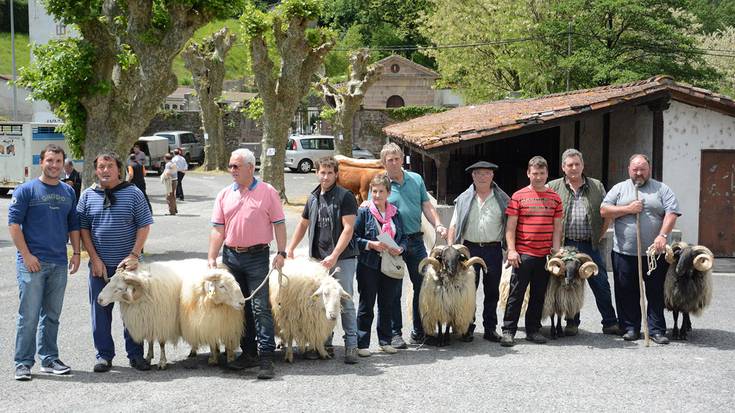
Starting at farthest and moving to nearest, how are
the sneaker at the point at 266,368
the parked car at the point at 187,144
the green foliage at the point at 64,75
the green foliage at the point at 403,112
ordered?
the green foliage at the point at 403,112
the parked car at the point at 187,144
the green foliage at the point at 64,75
the sneaker at the point at 266,368

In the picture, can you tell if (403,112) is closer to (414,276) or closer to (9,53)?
(9,53)

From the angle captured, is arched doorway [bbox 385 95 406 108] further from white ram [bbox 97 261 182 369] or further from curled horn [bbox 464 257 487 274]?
white ram [bbox 97 261 182 369]

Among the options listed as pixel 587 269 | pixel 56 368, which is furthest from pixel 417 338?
pixel 56 368

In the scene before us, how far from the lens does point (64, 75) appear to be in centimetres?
1462

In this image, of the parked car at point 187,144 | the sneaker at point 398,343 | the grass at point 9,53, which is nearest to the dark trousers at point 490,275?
Result: the sneaker at point 398,343

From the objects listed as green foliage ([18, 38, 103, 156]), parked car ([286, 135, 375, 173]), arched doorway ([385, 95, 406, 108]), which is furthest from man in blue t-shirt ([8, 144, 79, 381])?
arched doorway ([385, 95, 406, 108])

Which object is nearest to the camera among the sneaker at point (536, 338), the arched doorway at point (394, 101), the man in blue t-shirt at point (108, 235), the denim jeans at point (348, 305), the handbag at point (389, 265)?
the man in blue t-shirt at point (108, 235)

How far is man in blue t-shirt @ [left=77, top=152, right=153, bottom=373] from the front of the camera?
6.91 m

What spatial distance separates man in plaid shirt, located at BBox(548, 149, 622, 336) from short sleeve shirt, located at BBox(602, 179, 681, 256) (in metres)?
0.20

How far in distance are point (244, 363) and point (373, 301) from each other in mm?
1372

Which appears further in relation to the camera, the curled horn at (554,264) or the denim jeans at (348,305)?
the curled horn at (554,264)

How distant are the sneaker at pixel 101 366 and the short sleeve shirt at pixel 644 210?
201 inches

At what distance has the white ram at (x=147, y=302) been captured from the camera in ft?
22.4

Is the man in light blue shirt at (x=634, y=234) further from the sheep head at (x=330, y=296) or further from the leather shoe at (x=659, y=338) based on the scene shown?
the sheep head at (x=330, y=296)
